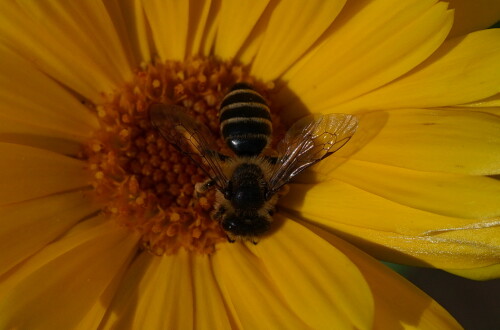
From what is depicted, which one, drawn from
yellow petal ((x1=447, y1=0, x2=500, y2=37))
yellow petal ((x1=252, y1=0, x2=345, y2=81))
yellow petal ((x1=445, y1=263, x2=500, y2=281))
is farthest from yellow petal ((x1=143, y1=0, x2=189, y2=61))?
yellow petal ((x1=445, y1=263, x2=500, y2=281))

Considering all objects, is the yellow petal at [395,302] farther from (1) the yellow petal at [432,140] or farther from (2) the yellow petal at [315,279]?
(1) the yellow petal at [432,140]

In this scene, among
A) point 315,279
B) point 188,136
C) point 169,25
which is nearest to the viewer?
point 315,279

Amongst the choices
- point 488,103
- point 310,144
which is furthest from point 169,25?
point 488,103

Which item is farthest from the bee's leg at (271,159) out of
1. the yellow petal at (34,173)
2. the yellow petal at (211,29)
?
the yellow petal at (34,173)

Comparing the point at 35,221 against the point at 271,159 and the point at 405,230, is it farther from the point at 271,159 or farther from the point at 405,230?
the point at 405,230

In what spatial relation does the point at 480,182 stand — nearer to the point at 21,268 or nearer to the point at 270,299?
the point at 270,299

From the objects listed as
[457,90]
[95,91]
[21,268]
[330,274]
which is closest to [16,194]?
[21,268]
